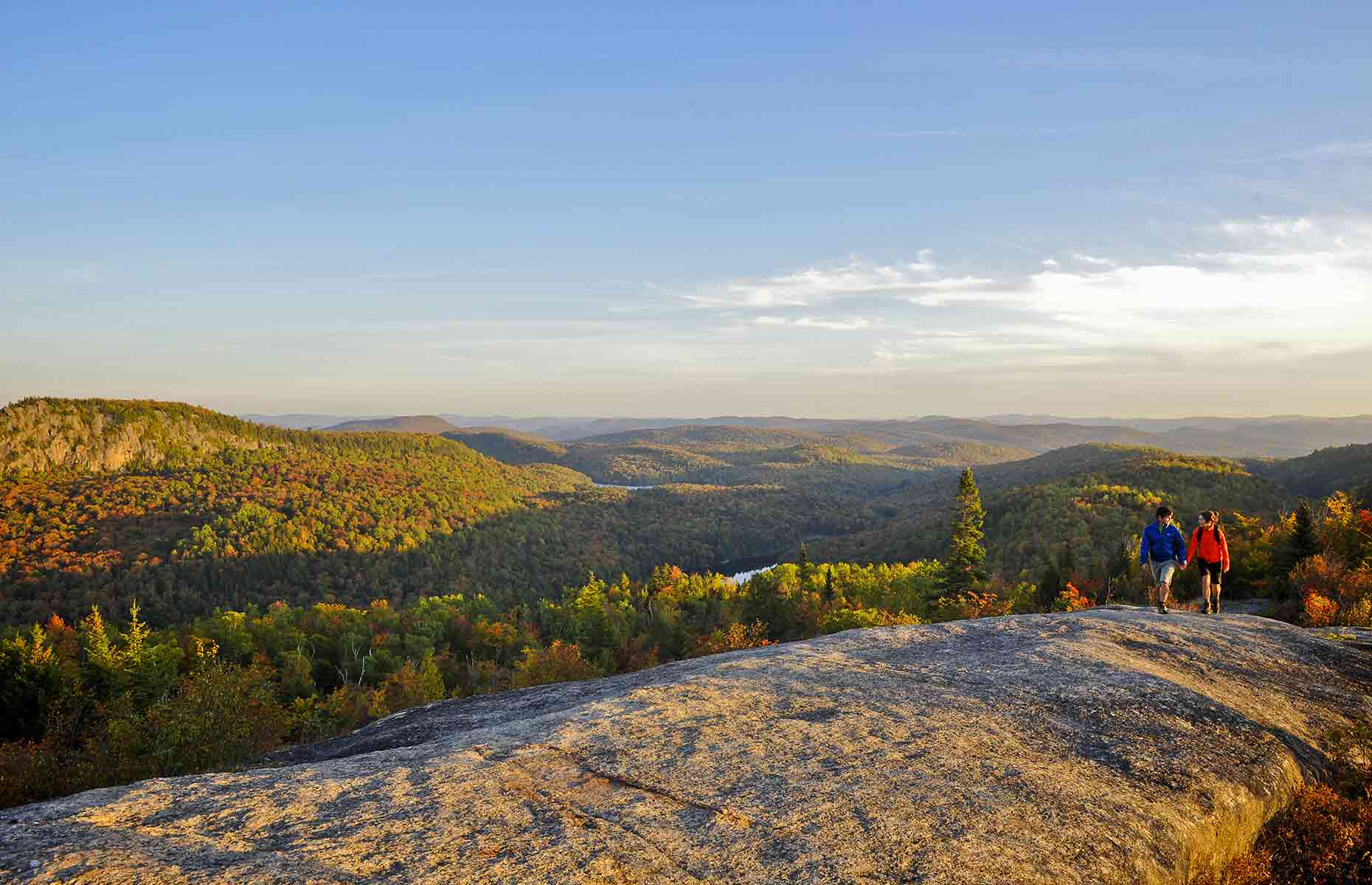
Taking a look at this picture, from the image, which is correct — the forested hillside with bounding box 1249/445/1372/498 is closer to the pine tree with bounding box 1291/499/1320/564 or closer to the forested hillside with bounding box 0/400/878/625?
the pine tree with bounding box 1291/499/1320/564

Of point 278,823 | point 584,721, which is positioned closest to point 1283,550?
point 584,721

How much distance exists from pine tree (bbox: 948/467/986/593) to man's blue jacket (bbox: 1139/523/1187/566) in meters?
36.3

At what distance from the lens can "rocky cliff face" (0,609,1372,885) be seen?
5980mm

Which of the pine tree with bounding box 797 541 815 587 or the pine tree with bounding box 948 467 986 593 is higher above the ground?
the pine tree with bounding box 948 467 986 593

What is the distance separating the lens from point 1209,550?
16.7 metres

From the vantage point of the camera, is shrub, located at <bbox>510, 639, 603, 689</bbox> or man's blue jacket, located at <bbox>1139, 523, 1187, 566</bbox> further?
shrub, located at <bbox>510, 639, 603, 689</bbox>

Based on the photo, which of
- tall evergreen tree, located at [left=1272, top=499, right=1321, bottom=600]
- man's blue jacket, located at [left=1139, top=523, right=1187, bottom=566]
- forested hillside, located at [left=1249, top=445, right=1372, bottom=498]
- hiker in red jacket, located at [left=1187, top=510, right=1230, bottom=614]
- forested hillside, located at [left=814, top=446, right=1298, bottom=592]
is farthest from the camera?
forested hillside, located at [left=1249, top=445, right=1372, bottom=498]

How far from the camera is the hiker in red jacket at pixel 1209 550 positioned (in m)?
16.5

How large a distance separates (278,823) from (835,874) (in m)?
5.50

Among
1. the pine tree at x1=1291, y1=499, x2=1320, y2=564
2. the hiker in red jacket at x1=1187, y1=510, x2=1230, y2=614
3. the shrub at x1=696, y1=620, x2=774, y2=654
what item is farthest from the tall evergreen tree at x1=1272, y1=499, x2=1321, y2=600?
the shrub at x1=696, y1=620, x2=774, y2=654

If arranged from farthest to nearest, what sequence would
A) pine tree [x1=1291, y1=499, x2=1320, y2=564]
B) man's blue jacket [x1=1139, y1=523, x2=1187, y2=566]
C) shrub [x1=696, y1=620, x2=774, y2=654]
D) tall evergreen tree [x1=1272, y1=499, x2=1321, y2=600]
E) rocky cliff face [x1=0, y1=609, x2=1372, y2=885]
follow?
shrub [x1=696, y1=620, x2=774, y2=654] → pine tree [x1=1291, y1=499, x2=1320, y2=564] → tall evergreen tree [x1=1272, y1=499, x2=1321, y2=600] → man's blue jacket [x1=1139, y1=523, x2=1187, y2=566] → rocky cliff face [x1=0, y1=609, x2=1372, y2=885]

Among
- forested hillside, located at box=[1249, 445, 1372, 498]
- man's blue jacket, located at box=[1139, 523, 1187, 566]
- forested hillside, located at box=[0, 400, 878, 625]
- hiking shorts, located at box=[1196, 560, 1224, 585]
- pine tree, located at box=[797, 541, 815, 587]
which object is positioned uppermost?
man's blue jacket, located at box=[1139, 523, 1187, 566]

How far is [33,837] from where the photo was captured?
6.02 m

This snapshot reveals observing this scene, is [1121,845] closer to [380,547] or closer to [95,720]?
[95,720]
